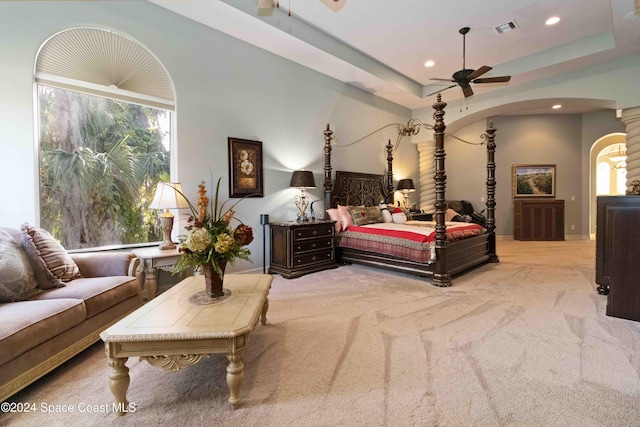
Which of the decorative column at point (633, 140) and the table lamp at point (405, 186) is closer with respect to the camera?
the decorative column at point (633, 140)

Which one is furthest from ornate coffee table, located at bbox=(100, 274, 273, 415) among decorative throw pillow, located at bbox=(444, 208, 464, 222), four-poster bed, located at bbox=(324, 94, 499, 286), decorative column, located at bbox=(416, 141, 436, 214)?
decorative column, located at bbox=(416, 141, 436, 214)

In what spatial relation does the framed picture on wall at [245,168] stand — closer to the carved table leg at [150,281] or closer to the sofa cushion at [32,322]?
the carved table leg at [150,281]

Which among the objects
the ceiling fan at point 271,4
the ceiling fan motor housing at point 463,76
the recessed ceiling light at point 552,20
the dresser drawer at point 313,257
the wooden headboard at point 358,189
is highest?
the recessed ceiling light at point 552,20

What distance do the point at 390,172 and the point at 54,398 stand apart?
21.3ft

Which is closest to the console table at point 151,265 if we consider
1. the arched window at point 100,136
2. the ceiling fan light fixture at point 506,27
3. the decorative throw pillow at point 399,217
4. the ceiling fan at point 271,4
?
the arched window at point 100,136

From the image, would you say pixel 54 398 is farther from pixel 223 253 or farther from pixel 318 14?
pixel 318 14

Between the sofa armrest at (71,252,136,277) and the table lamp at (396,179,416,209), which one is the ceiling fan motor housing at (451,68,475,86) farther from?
the sofa armrest at (71,252,136,277)

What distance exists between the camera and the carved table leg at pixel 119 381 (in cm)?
155

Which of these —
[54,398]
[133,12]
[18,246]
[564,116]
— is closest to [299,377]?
[54,398]

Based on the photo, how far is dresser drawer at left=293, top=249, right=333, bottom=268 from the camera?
4.44 metres

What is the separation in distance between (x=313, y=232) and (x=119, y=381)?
10.8 feet

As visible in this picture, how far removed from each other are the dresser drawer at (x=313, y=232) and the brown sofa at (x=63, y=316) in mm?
2198

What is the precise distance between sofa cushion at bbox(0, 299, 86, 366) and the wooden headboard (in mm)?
4132

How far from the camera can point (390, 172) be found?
22.9 ft
